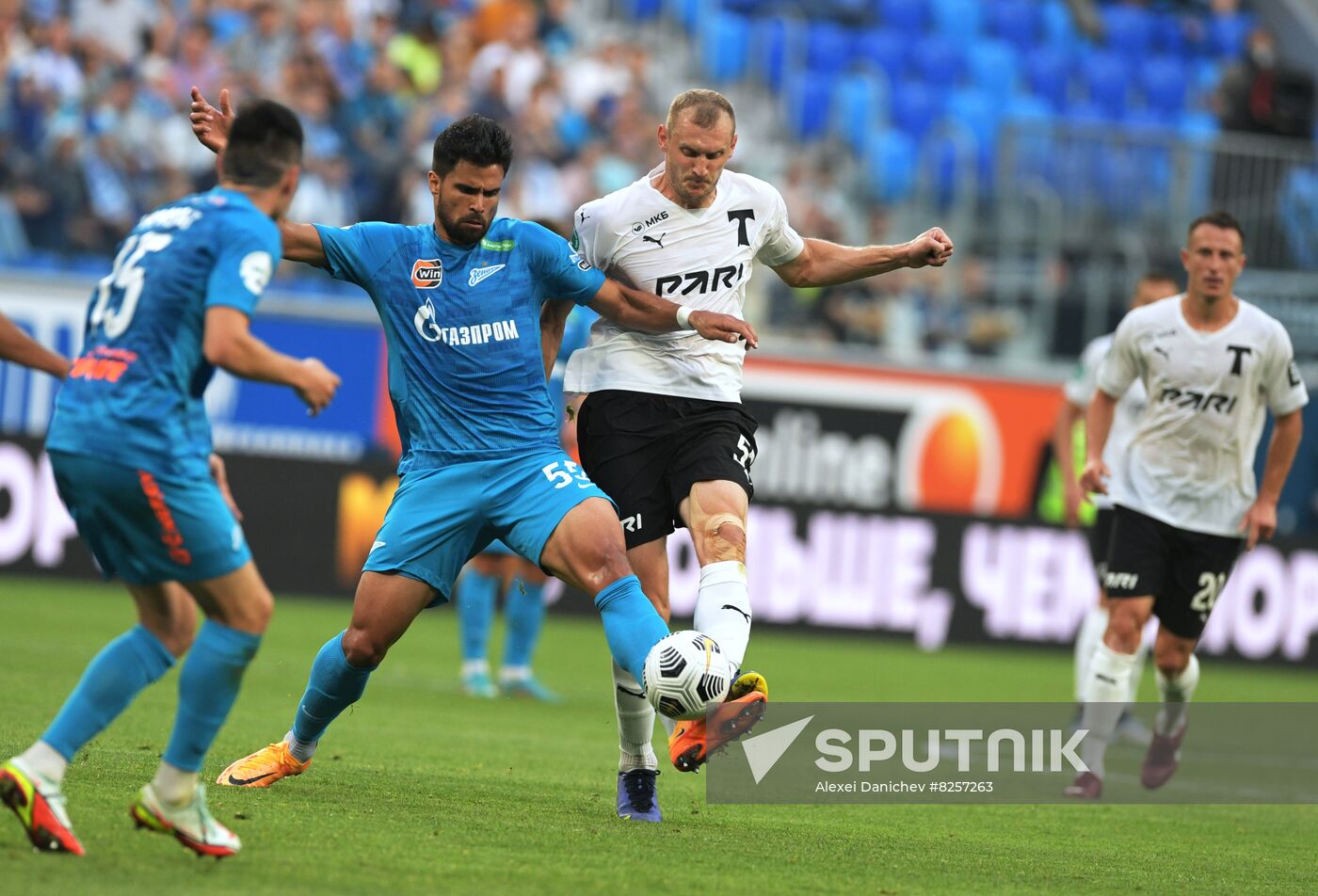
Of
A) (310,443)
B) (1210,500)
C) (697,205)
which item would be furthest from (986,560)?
(697,205)

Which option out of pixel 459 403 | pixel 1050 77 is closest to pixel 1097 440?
pixel 459 403

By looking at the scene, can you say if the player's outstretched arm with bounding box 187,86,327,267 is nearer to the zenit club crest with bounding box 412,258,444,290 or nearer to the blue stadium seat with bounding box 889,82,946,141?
the zenit club crest with bounding box 412,258,444,290

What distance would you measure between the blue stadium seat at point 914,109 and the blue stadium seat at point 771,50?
141cm

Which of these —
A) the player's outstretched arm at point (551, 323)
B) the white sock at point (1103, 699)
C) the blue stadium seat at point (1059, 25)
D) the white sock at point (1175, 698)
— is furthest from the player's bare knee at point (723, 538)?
the blue stadium seat at point (1059, 25)

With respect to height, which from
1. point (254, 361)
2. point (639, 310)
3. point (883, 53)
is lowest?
point (639, 310)

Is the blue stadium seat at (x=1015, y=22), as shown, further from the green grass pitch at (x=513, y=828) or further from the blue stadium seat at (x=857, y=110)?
the green grass pitch at (x=513, y=828)

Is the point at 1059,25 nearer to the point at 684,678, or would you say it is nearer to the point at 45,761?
the point at 684,678

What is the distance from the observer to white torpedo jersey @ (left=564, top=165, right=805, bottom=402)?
716 cm

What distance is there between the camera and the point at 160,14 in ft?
58.1

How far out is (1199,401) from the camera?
353 inches

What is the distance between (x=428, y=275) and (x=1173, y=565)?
4379mm

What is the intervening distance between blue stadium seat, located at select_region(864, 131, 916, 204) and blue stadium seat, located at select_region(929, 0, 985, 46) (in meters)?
2.86

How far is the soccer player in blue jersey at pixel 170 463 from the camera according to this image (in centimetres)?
510

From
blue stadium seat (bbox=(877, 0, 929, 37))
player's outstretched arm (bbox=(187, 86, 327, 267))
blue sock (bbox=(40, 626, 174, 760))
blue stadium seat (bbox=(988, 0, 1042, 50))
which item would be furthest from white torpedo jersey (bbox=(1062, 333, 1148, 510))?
blue stadium seat (bbox=(988, 0, 1042, 50))
